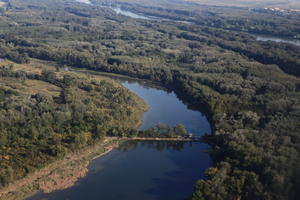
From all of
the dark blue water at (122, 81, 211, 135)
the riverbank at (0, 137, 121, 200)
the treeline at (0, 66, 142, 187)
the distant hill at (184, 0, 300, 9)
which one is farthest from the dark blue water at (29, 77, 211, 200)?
the distant hill at (184, 0, 300, 9)

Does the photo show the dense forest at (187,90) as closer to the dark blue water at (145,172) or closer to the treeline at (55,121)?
the treeline at (55,121)

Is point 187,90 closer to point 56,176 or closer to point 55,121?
point 55,121

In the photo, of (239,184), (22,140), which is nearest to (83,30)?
(22,140)

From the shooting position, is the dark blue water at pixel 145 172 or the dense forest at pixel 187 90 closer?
the dense forest at pixel 187 90

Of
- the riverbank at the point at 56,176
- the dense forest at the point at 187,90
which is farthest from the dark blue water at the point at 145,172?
the dense forest at the point at 187,90

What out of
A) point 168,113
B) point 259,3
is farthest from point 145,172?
point 259,3
